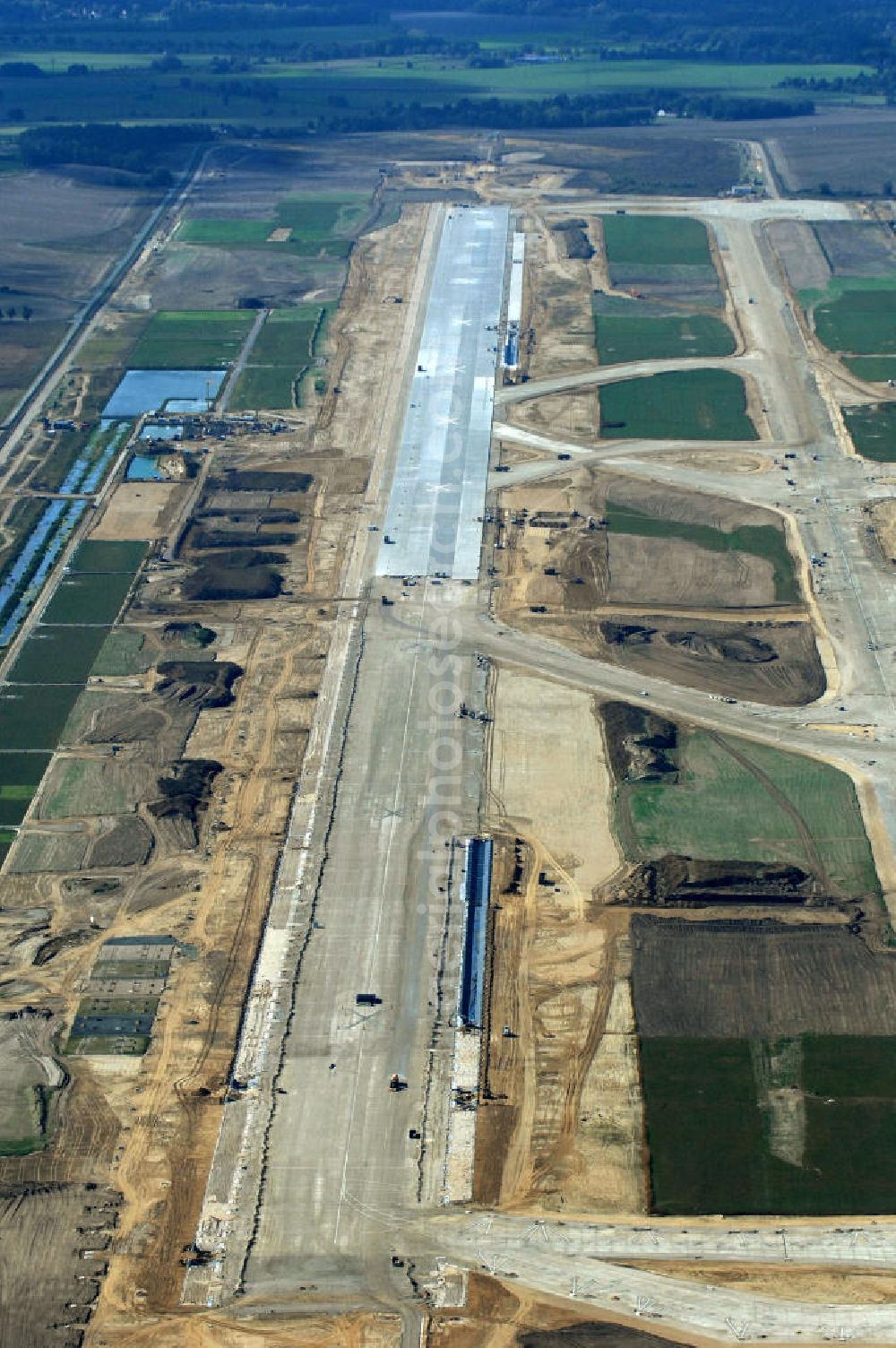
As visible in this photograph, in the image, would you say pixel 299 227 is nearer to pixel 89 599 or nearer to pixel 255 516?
pixel 255 516

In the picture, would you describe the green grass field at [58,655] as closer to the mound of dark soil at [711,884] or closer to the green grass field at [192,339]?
the mound of dark soil at [711,884]

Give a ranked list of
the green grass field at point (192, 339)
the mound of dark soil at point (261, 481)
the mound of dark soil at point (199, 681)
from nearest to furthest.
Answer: the mound of dark soil at point (199, 681) < the mound of dark soil at point (261, 481) < the green grass field at point (192, 339)

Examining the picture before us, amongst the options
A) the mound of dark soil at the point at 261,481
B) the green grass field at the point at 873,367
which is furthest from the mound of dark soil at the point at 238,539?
the green grass field at the point at 873,367

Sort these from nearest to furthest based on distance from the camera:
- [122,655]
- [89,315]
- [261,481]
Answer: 1. [122,655]
2. [261,481]
3. [89,315]

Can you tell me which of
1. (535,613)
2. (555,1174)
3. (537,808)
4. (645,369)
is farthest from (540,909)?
(645,369)

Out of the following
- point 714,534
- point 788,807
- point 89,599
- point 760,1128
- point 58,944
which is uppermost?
point 714,534

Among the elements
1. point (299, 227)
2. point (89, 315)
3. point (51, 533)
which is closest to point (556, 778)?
point (51, 533)
